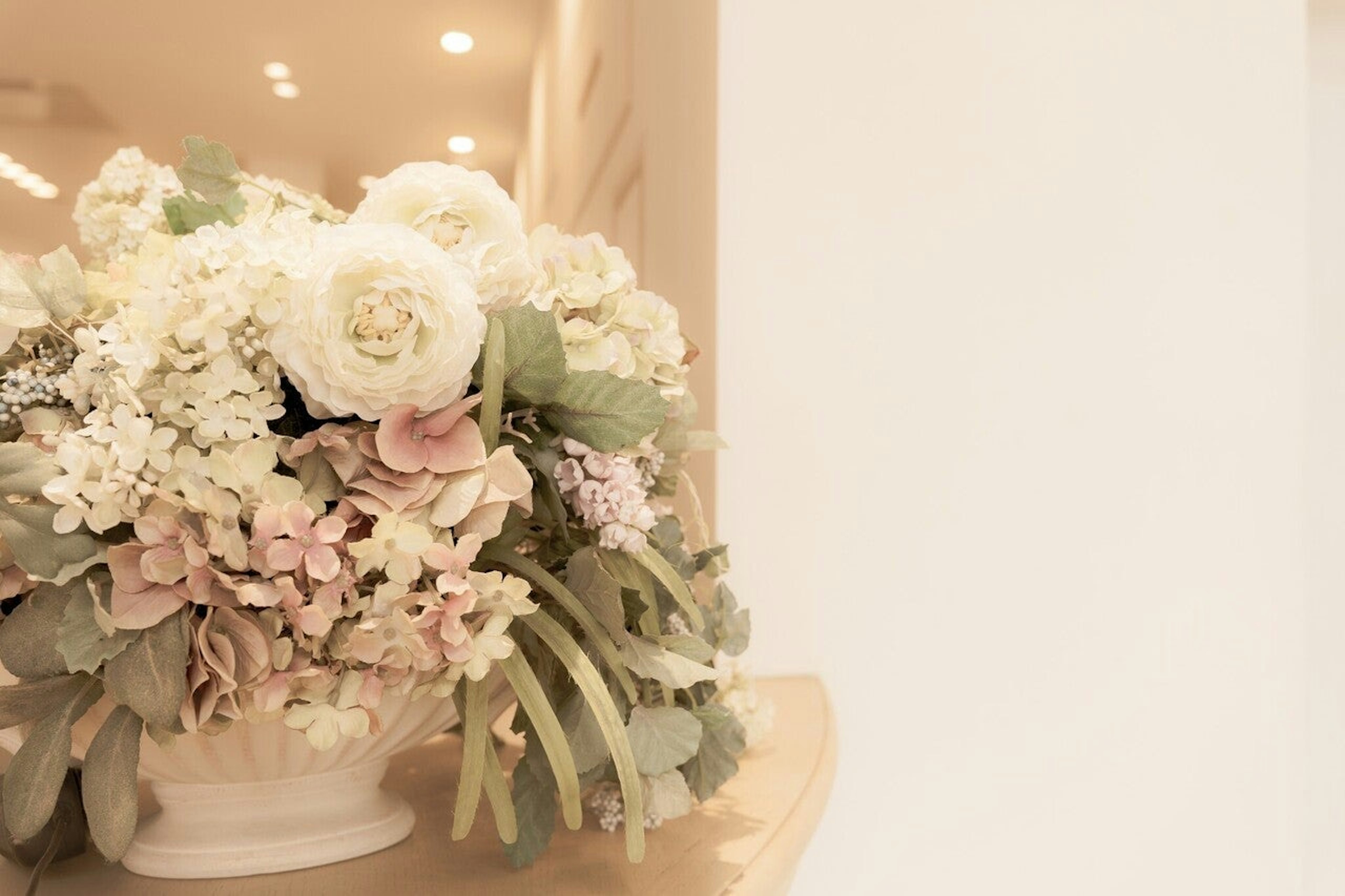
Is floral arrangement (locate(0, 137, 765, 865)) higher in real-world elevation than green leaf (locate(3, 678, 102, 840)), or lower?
higher

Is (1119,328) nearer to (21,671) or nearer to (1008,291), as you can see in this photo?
(1008,291)

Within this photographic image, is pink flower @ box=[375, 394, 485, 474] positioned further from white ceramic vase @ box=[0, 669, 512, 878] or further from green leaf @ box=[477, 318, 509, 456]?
white ceramic vase @ box=[0, 669, 512, 878]

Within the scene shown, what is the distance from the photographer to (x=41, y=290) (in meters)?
0.47

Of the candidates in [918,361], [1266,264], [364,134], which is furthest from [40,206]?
[1266,264]

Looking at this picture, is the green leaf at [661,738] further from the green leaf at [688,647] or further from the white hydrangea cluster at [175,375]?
the white hydrangea cluster at [175,375]

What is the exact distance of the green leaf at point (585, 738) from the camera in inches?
19.7

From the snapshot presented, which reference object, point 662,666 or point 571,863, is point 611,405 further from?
point 571,863

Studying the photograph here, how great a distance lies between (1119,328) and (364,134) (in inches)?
40.9

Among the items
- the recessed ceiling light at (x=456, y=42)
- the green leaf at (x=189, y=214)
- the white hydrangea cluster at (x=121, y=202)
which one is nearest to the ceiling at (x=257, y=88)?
the recessed ceiling light at (x=456, y=42)

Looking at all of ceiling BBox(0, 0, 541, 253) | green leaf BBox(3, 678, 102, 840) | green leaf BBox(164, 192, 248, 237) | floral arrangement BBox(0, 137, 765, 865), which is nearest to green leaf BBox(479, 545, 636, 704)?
floral arrangement BBox(0, 137, 765, 865)

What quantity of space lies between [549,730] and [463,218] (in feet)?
0.92

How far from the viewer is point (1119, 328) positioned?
3.46 ft

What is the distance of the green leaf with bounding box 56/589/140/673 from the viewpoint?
16.1 inches

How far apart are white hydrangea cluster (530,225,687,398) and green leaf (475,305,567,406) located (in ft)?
0.10
